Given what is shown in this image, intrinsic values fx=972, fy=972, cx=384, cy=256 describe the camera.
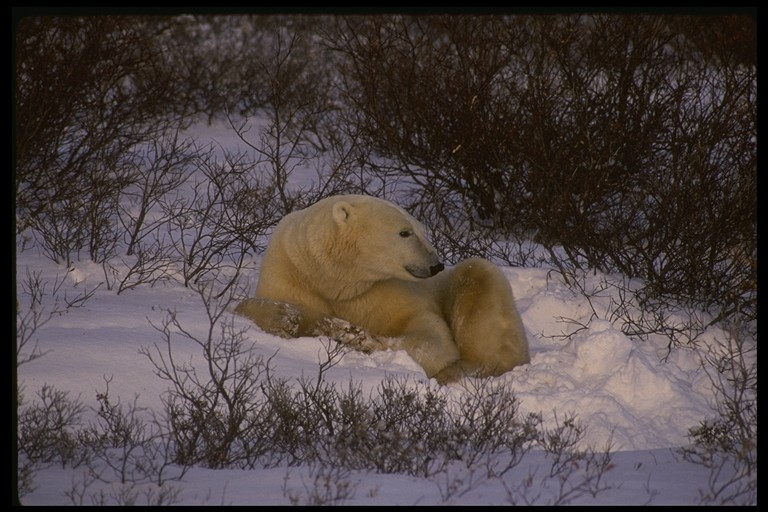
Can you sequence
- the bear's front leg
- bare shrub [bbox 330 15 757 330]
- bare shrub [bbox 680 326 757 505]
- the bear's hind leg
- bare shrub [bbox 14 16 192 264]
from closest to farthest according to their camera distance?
bare shrub [bbox 680 326 757 505], the bear's front leg, the bear's hind leg, bare shrub [bbox 330 15 757 330], bare shrub [bbox 14 16 192 264]

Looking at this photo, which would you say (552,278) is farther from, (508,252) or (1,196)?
(1,196)

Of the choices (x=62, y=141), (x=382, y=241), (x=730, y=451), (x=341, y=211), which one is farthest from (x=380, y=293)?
(x=62, y=141)

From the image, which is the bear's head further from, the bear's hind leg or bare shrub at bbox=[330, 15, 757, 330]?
bare shrub at bbox=[330, 15, 757, 330]

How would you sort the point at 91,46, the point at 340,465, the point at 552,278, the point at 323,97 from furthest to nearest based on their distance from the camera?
1. the point at 323,97
2. the point at 91,46
3. the point at 552,278
4. the point at 340,465

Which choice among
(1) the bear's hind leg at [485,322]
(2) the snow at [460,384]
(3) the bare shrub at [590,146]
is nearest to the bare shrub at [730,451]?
(2) the snow at [460,384]

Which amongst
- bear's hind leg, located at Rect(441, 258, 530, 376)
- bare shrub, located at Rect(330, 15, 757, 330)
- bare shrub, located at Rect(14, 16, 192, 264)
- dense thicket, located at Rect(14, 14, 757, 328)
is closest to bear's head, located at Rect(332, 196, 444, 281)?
bear's hind leg, located at Rect(441, 258, 530, 376)

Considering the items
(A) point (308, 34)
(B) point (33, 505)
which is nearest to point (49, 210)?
(B) point (33, 505)

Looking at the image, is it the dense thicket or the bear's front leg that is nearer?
the bear's front leg

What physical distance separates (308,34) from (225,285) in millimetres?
7573

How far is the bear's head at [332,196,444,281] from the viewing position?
4.34m

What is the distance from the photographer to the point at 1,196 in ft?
9.36

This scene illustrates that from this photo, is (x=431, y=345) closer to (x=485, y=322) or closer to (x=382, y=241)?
(x=485, y=322)

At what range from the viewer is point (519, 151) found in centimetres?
629

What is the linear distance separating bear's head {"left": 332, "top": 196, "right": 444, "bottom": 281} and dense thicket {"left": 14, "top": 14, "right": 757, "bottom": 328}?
1.29m
